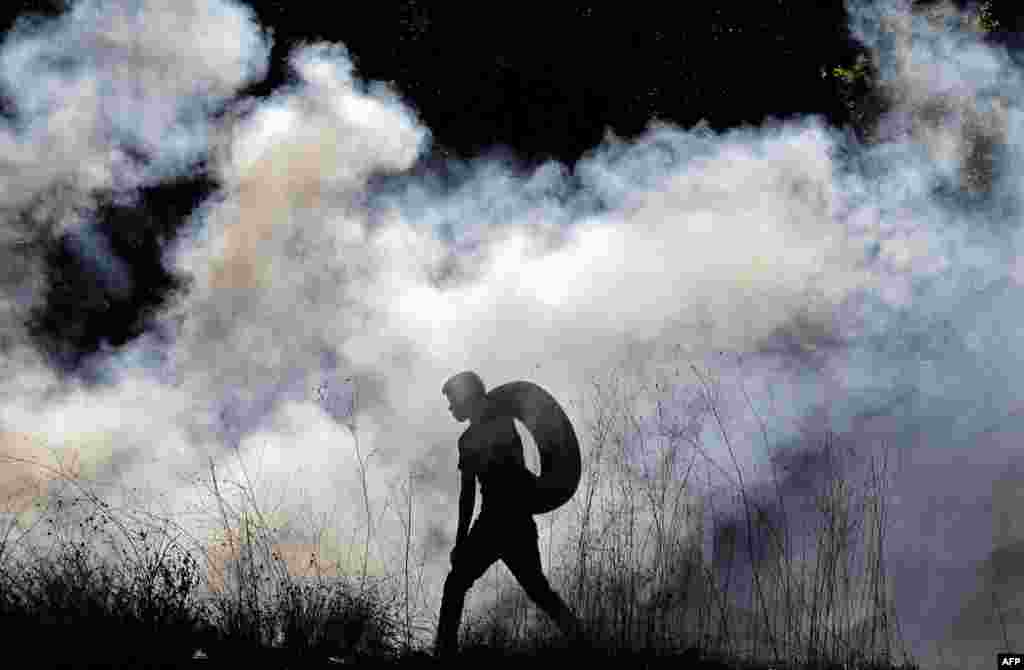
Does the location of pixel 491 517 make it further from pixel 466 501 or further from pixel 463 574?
pixel 463 574

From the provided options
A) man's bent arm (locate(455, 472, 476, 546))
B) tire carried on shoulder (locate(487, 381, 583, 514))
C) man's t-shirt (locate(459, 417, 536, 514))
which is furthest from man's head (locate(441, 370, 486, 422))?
man's bent arm (locate(455, 472, 476, 546))

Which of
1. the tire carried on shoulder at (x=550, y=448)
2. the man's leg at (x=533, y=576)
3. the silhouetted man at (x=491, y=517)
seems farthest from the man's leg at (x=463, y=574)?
the tire carried on shoulder at (x=550, y=448)

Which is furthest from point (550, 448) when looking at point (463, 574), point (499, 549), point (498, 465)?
point (463, 574)

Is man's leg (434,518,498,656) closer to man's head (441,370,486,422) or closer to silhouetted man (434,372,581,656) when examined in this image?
silhouetted man (434,372,581,656)

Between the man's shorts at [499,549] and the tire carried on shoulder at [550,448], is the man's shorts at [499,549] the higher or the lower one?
the lower one

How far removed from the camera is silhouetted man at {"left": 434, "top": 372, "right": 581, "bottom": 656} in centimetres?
621

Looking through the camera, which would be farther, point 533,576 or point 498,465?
point 498,465

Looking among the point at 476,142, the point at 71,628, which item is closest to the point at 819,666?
the point at 71,628

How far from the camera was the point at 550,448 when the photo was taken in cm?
636

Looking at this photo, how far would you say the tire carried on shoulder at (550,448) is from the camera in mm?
6316

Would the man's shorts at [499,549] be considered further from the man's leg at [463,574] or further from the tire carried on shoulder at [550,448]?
the tire carried on shoulder at [550,448]

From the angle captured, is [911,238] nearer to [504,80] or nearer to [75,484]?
[504,80]

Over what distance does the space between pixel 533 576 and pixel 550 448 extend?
2.58 feet

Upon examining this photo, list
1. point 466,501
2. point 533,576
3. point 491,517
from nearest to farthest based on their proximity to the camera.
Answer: point 533,576 → point 491,517 → point 466,501
